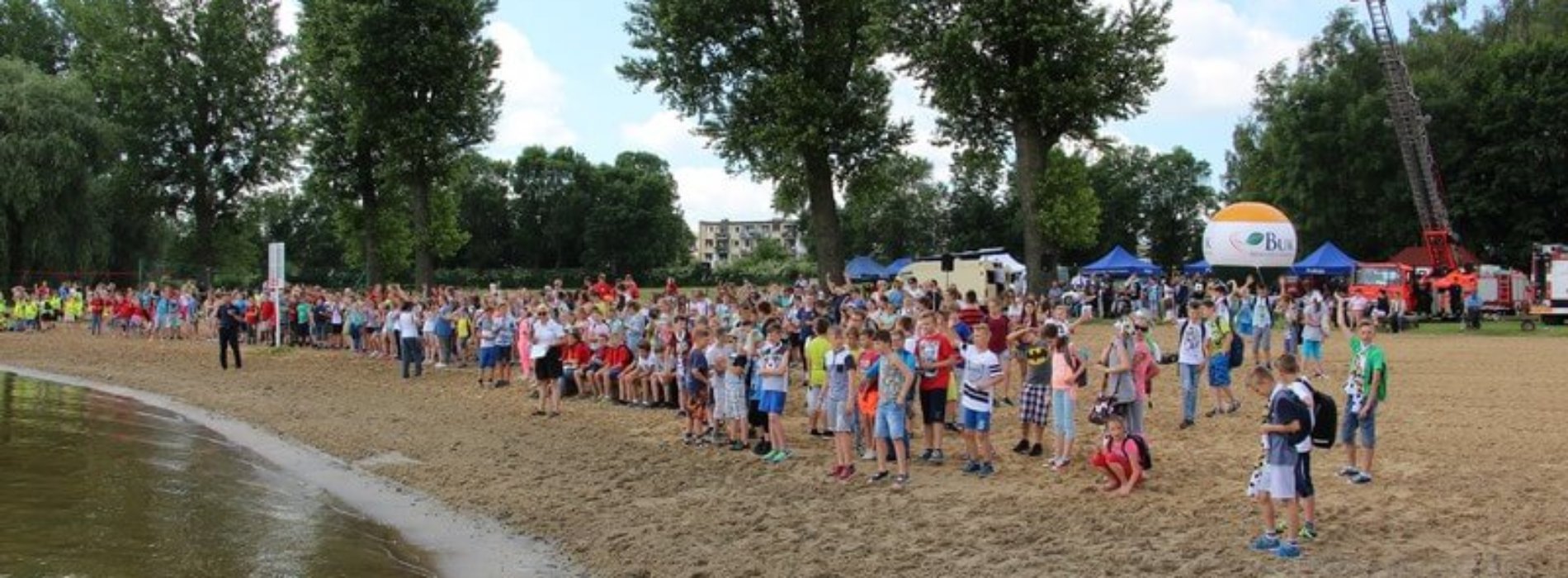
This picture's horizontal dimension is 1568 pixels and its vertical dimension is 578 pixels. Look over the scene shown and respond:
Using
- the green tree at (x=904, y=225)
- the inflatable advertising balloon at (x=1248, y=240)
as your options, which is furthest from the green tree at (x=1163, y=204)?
the inflatable advertising balloon at (x=1248, y=240)

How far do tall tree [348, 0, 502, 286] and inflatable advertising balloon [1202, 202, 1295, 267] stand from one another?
26.2m

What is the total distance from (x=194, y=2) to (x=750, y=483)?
49873 mm

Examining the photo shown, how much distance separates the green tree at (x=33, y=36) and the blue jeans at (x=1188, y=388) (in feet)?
190

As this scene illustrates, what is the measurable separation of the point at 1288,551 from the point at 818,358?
6.55 metres

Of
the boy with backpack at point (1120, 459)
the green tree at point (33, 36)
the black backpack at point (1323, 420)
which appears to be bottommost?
the boy with backpack at point (1120, 459)

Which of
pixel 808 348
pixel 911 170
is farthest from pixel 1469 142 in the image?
pixel 808 348

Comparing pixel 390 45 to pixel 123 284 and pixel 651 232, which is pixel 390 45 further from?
pixel 651 232

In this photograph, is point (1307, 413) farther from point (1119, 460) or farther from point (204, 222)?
point (204, 222)

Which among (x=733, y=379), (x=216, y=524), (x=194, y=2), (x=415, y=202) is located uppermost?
(x=194, y=2)

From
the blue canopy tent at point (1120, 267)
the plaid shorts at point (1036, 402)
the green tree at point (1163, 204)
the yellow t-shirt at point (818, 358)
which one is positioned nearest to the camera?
the plaid shorts at point (1036, 402)

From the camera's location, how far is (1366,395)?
10875 millimetres

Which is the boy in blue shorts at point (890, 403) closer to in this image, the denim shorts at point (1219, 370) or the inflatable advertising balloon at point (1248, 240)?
the denim shorts at point (1219, 370)

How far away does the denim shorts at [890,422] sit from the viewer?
38.8ft

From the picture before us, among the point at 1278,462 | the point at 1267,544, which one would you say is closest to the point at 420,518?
the point at 1267,544
